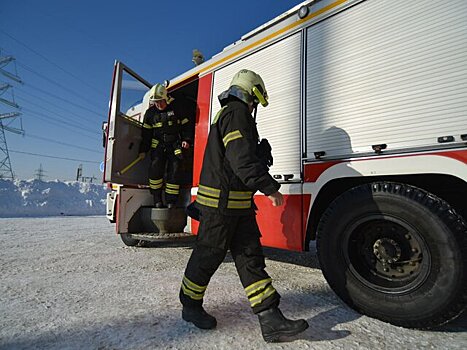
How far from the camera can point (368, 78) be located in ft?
6.93

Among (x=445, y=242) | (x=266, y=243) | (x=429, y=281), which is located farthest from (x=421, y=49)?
(x=266, y=243)

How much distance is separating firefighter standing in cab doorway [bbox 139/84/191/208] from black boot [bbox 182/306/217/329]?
7.20 ft

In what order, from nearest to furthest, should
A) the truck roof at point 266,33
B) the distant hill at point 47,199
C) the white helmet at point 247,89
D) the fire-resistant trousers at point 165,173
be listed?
the white helmet at point 247,89
the truck roof at point 266,33
the fire-resistant trousers at point 165,173
the distant hill at point 47,199

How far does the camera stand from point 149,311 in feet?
6.31

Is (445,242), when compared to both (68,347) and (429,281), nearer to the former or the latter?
(429,281)

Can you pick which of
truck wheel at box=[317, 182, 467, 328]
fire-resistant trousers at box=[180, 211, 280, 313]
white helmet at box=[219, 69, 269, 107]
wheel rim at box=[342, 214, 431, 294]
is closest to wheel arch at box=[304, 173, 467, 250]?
truck wheel at box=[317, 182, 467, 328]

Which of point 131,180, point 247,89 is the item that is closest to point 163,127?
point 131,180

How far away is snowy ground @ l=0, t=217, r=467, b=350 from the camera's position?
61.1 inches

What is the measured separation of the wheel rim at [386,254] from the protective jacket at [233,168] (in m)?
0.84

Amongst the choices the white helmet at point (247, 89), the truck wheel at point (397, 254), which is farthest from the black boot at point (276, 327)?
the white helmet at point (247, 89)

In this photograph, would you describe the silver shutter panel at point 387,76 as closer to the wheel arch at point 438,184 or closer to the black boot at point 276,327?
the wheel arch at point 438,184

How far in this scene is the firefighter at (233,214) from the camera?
1.63m

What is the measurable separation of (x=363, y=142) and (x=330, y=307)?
4.32 feet

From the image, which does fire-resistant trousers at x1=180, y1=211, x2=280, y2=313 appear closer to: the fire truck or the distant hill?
the fire truck
